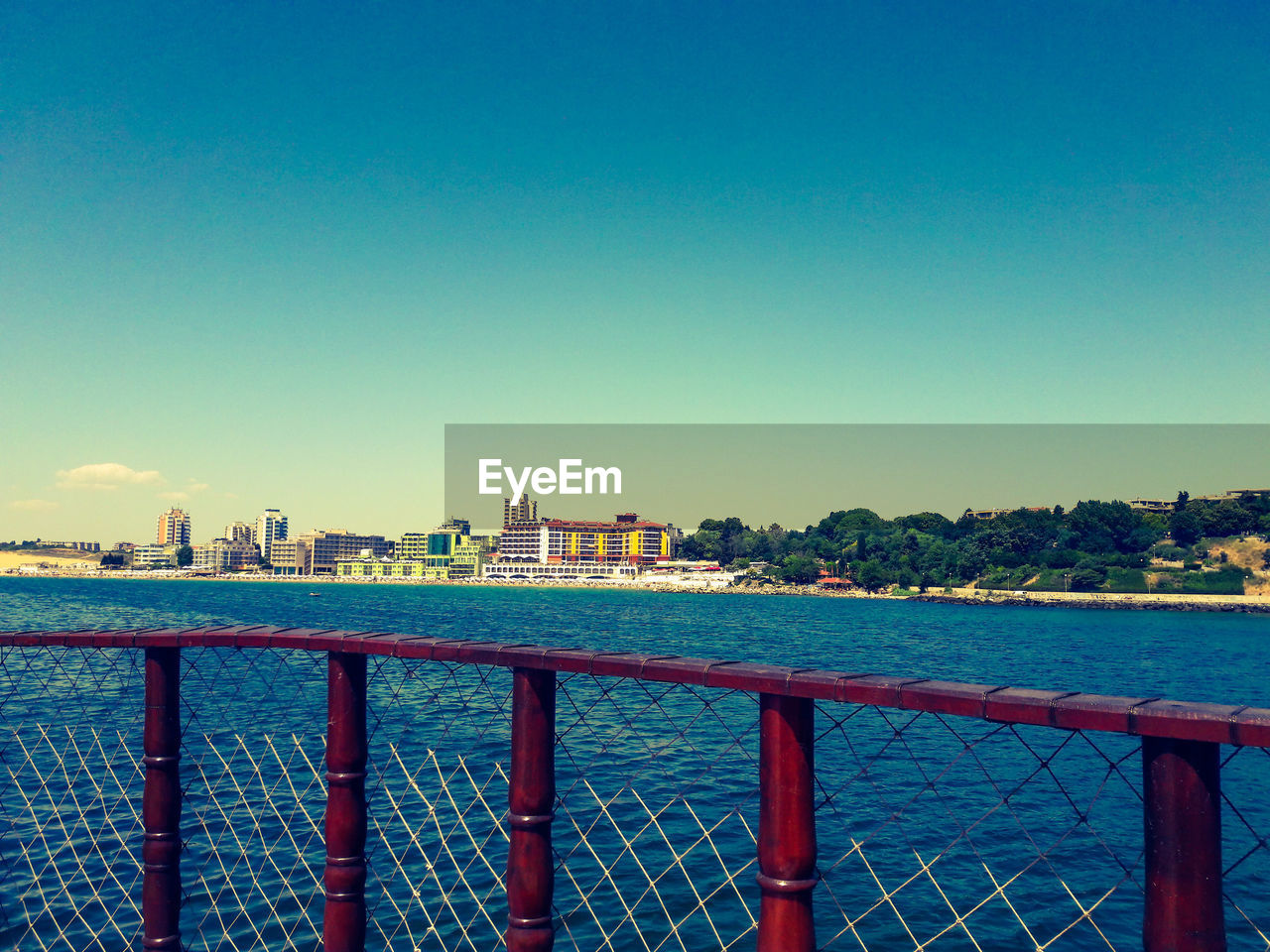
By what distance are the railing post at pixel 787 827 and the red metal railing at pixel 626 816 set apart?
0.5 inches

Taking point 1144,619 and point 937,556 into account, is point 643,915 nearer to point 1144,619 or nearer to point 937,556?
point 1144,619

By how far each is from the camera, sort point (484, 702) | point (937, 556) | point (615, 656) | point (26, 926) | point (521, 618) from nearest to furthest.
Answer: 1. point (615, 656)
2. point (26, 926)
3. point (484, 702)
4. point (521, 618)
5. point (937, 556)

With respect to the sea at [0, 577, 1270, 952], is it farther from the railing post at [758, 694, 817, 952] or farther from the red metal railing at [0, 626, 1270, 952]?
the railing post at [758, 694, 817, 952]

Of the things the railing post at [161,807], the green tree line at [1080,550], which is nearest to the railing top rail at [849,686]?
the railing post at [161,807]

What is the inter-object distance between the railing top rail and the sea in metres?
0.25

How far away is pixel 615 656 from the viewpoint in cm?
530

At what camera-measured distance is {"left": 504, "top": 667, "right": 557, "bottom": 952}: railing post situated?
18.7 ft

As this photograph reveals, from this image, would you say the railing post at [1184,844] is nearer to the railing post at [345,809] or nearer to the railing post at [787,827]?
the railing post at [787,827]

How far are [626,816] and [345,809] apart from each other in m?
16.6

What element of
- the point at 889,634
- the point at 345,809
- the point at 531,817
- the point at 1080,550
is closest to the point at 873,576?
the point at 1080,550

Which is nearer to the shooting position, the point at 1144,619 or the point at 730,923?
the point at 730,923

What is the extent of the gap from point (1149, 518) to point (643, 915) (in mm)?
205128

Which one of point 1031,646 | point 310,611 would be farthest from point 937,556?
point 310,611

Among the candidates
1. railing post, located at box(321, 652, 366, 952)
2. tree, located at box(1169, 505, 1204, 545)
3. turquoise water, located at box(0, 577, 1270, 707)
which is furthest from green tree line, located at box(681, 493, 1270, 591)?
railing post, located at box(321, 652, 366, 952)
